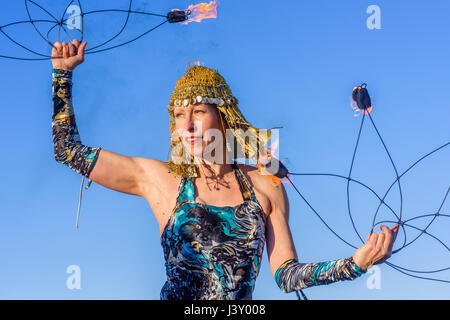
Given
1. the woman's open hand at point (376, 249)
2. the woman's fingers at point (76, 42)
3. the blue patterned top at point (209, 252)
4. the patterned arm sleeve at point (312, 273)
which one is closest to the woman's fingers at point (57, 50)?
the woman's fingers at point (76, 42)

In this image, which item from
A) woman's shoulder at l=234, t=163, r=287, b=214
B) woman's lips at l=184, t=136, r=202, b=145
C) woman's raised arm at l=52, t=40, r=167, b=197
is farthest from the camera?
woman's shoulder at l=234, t=163, r=287, b=214

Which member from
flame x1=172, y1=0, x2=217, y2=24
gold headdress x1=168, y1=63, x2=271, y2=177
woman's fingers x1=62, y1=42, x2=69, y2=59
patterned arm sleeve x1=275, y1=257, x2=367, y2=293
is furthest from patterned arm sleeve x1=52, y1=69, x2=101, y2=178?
patterned arm sleeve x1=275, y1=257, x2=367, y2=293

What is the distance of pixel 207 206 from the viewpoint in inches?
212

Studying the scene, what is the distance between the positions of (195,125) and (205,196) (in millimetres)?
573

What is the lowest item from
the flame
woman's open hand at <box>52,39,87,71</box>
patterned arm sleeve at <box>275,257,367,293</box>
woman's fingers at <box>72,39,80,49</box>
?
patterned arm sleeve at <box>275,257,367,293</box>

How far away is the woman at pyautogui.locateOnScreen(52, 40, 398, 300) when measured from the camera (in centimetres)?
523

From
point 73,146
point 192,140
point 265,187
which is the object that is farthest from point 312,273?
point 73,146

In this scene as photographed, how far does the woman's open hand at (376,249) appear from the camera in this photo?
481 centimetres

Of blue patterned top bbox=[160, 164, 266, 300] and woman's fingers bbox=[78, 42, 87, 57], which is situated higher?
woman's fingers bbox=[78, 42, 87, 57]

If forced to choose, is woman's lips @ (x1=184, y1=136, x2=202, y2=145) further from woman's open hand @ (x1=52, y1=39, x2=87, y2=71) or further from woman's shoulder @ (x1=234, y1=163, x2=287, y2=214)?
woman's open hand @ (x1=52, y1=39, x2=87, y2=71)

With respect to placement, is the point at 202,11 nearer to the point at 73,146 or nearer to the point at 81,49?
the point at 81,49

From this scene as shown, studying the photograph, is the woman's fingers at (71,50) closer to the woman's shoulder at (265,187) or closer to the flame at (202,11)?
the flame at (202,11)
